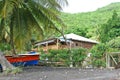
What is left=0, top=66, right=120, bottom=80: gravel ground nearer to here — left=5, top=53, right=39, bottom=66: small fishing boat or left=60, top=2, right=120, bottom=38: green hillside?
left=5, top=53, right=39, bottom=66: small fishing boat

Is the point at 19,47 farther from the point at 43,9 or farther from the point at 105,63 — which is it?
the point at 105,63

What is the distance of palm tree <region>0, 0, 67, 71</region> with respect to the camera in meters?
19.2

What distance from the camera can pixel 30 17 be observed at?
2006cm

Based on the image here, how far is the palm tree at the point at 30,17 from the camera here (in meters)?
19.2

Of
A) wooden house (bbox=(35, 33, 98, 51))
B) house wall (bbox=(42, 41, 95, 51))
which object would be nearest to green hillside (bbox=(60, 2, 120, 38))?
house wall (bbox=(42, 41, 95, 51))

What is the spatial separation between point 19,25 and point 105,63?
6.01 metres

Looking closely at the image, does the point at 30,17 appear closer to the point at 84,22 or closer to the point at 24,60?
the point at 24,60

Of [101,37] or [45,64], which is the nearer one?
[45,64]

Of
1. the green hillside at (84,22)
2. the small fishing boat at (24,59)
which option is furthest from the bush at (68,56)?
the green hillside at (84,22)

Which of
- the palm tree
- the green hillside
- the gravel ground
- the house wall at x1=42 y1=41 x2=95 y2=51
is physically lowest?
the gravel ground

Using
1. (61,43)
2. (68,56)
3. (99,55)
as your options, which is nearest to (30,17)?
(68,56)

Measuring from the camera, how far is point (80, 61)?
2220cm

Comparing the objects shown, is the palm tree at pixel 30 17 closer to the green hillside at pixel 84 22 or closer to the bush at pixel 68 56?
the bush at pixel 68 56

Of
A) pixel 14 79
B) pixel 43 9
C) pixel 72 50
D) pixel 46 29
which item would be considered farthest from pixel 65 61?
pixel 14 79
